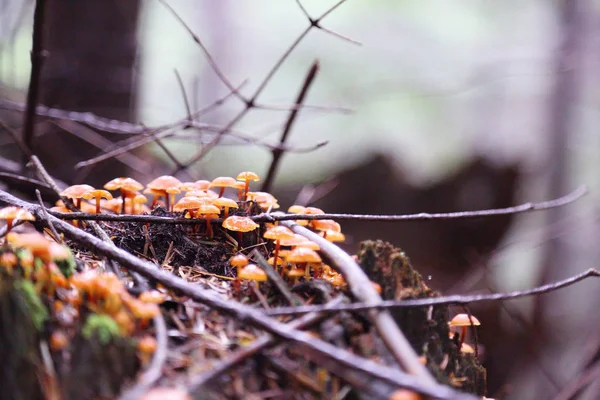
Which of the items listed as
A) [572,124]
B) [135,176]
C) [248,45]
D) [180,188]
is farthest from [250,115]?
[180,188]

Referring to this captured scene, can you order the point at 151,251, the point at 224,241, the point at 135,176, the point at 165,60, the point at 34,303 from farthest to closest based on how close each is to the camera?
the point at 165,60
the point at 135,176
the point at 224,241
the point at 151,251
the point at 34,303

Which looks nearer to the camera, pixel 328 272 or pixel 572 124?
pixel 328 272

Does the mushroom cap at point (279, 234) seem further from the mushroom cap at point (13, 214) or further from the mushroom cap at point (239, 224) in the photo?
the mushroom cap at point (13, 214)

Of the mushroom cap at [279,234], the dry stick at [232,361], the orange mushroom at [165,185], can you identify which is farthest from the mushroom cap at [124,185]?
the dry stick at [232,361]

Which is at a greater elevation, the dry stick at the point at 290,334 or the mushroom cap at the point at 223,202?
the mushroom cap at the point at 223,202

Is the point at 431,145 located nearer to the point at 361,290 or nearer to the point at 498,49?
the point at 498,49

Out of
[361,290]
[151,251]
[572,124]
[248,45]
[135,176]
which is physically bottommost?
[135,176]
